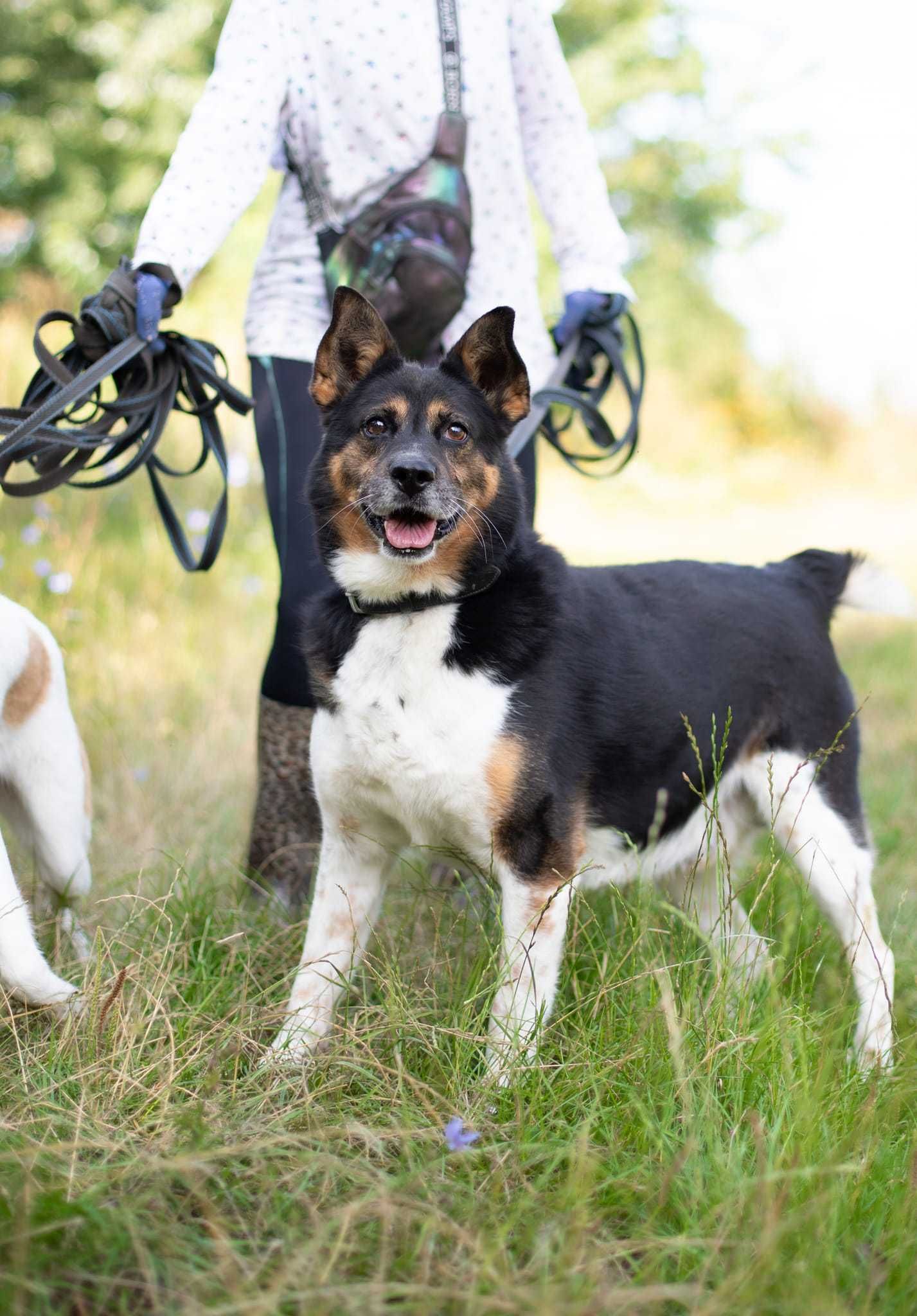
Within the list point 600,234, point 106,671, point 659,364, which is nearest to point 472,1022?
point 600,234

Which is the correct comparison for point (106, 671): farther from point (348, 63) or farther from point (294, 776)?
point (348, 63)

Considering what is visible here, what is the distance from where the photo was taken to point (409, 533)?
249 centimetres

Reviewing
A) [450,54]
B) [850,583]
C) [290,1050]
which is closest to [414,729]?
[290,1050]

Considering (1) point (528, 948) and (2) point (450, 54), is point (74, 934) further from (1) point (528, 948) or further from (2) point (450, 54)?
(2) point (450, 54)

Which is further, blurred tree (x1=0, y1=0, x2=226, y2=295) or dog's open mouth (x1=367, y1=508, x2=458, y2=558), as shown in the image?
blurred tree (x1=0, y1=0, x2=226, y2=295)

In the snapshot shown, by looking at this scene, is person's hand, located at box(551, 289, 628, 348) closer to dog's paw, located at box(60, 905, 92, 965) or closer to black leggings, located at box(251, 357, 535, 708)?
black leggings, located at box(251, 357, 535, 708)

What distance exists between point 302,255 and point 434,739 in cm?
156

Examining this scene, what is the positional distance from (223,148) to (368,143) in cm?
40

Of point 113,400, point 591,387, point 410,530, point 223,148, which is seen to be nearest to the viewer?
point 410,530

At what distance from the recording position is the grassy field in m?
1.67

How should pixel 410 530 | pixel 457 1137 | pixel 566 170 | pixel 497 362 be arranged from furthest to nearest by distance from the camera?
pixel 566 170 → pixel 497 362 → pixel 410 530 → pixel 457 1137

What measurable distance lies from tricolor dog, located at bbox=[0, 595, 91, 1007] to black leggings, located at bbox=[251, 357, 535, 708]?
651mm

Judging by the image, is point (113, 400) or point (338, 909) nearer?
point (338, 909)

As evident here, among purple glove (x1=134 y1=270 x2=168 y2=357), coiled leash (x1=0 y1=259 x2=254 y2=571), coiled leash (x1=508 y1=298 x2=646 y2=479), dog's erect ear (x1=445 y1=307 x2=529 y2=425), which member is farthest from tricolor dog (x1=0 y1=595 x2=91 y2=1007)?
coiled leash (x1=508 y1=298 x2=646 y2=479)
